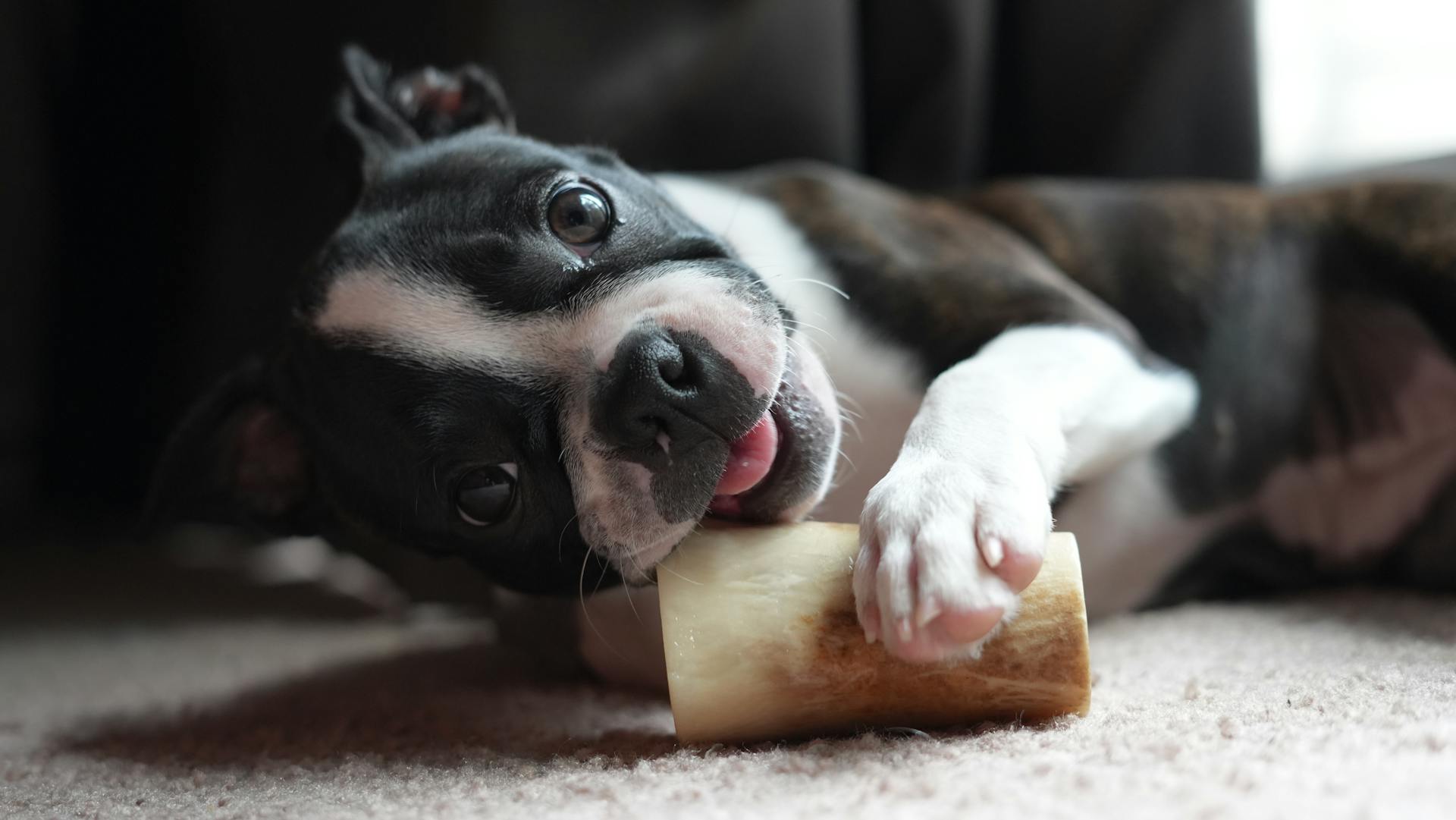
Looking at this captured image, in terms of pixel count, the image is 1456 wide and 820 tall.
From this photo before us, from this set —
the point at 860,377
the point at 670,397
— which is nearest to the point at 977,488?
the point at 670,397

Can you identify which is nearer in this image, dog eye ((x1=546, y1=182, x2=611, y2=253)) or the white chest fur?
dog eye ((x1=546, y1=182, x2=611, y2=253))

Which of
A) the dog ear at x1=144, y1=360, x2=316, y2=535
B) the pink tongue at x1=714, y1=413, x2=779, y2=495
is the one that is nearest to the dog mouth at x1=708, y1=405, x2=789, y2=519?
the pink tongue at x1=714, y1=413, x2=779, y2=495

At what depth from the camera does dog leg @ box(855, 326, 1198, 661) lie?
120 centimetres

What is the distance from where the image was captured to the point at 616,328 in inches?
59.7

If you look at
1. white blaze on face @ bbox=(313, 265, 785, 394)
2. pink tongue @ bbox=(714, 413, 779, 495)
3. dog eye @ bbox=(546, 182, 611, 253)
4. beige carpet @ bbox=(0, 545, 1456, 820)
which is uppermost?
dog eye @ bbox=(546, 182, 611, 253)

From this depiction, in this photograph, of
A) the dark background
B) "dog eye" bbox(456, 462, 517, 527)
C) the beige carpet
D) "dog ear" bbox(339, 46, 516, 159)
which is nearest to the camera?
the beige carpet

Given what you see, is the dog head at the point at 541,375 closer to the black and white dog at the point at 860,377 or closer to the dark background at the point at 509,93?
the black and white dog at the point at 860,377

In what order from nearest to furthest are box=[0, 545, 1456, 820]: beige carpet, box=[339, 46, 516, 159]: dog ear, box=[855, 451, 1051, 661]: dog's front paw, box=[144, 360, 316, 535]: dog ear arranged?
box=[0, 545, 1456, 820]: beige carpet < box=[855, 451, 1051, 661]: dog's front paw < box=[144, 360, 316, 535]: dog ear < box=[339, 46, 516, 159]: dog ear

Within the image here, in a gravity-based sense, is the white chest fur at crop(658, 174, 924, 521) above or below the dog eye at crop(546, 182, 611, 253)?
below

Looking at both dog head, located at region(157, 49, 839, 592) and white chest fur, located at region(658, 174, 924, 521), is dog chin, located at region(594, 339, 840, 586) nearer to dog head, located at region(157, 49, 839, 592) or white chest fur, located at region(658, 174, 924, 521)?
dog head, located at region(157, 49, 839, 592)

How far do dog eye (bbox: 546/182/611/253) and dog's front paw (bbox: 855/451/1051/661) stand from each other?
60 cm

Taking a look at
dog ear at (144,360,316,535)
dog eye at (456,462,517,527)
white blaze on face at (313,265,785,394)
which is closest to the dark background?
dog ear at (144,360,316,535)

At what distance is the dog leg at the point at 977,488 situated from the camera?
3.95 feet

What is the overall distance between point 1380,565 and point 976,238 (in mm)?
1037
